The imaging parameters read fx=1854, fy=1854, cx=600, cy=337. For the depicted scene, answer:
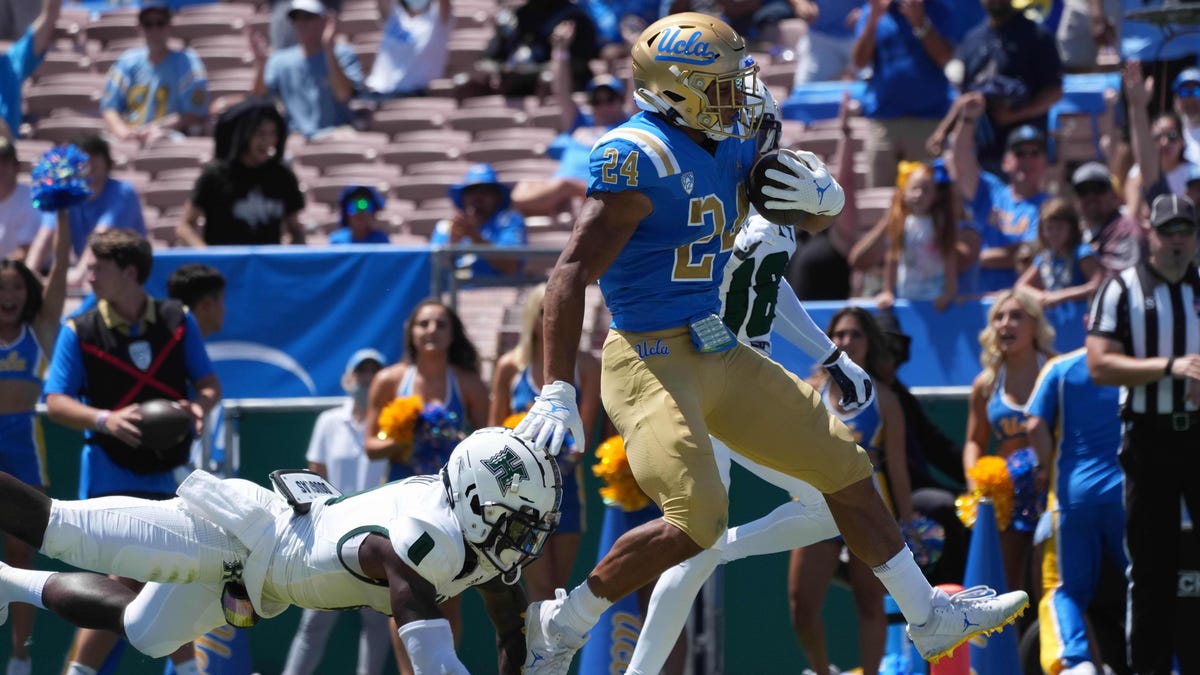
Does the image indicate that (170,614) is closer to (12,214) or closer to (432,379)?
(432,379)

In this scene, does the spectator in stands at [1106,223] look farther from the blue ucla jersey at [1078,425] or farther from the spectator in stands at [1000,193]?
the blue ucla jersey at [1078,425]

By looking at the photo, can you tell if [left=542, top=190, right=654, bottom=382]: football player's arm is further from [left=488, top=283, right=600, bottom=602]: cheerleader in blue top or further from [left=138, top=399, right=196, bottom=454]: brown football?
[left=488, top=283, right=600, bottom=602]: cheerleader in blue top

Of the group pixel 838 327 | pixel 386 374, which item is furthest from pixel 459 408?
pixel 838 327

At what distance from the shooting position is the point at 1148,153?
9.35 meters

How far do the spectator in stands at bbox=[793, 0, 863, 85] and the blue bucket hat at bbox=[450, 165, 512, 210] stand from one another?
8.76 ft

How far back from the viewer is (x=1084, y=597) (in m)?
7.47

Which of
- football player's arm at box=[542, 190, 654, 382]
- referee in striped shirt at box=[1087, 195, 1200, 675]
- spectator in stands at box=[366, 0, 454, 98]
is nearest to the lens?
football player's arm at box=[542, 190, 654, 382]

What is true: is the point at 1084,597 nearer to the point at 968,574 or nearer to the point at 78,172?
the point at 968,574

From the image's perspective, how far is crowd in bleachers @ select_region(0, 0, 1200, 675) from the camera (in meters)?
9.27

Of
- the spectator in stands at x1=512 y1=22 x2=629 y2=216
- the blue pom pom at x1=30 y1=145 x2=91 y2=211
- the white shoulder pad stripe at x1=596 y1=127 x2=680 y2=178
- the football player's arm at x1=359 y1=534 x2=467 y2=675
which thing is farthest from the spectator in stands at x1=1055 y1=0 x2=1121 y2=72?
the football player's arm at x1=359 y1=534 x2=467 y2=675

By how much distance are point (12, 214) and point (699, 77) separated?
6.09 meters

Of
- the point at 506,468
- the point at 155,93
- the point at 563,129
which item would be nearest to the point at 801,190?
the point at 506,468

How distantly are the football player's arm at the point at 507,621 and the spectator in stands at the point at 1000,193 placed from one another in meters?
4.58

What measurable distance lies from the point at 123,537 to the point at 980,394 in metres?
4.00
